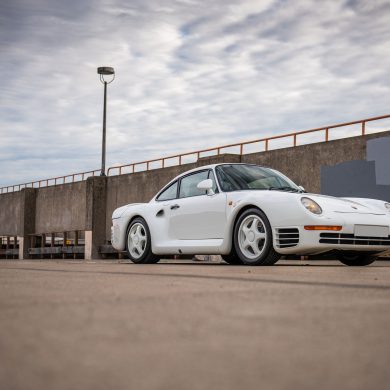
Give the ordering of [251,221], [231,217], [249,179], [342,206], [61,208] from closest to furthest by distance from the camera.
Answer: [342,206]
[251,221]
[231,217]
[249,179]
[61,208]

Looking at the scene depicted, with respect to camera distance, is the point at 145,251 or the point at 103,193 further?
the point at 103,193

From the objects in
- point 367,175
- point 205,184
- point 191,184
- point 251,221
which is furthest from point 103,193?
point 251,221

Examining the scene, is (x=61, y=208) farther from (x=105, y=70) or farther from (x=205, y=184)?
(x=205, y=184)

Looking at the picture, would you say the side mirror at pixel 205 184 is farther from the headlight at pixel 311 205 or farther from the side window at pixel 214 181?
the headlight at pixel 311 205

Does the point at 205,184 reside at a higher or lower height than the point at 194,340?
higher

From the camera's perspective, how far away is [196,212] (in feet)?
31.3

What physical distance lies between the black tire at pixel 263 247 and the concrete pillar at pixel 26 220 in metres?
32.4

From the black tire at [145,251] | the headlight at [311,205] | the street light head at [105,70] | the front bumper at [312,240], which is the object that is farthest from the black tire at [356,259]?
the street light head at [105,70]

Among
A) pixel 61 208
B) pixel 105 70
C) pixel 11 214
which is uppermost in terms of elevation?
pixel 105 70

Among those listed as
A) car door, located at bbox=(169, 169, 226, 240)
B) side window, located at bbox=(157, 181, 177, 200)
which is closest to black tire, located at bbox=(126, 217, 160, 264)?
side window, located at bbox=(157, 181, 177, 200)

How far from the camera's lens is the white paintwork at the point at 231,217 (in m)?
8.12

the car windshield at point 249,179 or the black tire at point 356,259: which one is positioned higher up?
the car windshield at point 249,179

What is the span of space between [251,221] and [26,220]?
33.3 metres

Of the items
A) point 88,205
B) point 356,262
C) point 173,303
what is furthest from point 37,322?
point 88,205
